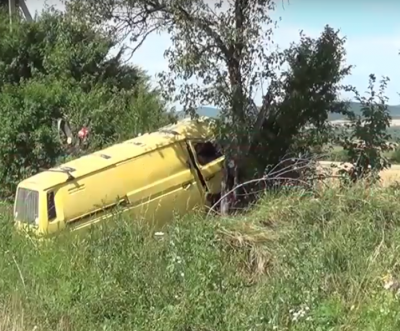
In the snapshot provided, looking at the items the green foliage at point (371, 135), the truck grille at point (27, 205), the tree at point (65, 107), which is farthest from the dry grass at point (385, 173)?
the truck grille at point (27, 205)

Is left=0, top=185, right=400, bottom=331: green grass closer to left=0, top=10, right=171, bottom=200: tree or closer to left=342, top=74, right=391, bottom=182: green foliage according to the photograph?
left=342, top=74, right=391, bottom=182: green foliage

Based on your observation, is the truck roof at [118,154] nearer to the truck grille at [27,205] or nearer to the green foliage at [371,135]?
the truck grille at [27,205]

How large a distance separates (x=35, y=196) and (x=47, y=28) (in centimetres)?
876

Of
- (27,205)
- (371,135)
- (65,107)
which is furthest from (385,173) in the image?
(65,107)

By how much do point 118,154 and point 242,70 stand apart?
1943 mm

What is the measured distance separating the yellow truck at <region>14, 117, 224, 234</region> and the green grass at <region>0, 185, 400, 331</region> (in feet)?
5.05

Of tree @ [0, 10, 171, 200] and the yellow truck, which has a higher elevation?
tree @ [0, 10, 171, 200]

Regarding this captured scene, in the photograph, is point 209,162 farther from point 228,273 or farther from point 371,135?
point 228,273

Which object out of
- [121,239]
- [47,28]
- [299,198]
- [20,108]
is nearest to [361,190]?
[299,198]

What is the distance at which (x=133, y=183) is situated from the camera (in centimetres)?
933

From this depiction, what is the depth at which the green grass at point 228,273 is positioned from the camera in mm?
5457

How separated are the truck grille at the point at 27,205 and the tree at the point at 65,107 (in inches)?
112

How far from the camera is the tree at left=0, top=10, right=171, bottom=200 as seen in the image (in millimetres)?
13070

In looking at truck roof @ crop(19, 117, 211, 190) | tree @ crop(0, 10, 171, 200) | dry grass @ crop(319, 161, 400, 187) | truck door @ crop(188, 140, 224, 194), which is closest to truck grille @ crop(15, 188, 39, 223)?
truck roof @ crop(19, 117, 211, 190)
